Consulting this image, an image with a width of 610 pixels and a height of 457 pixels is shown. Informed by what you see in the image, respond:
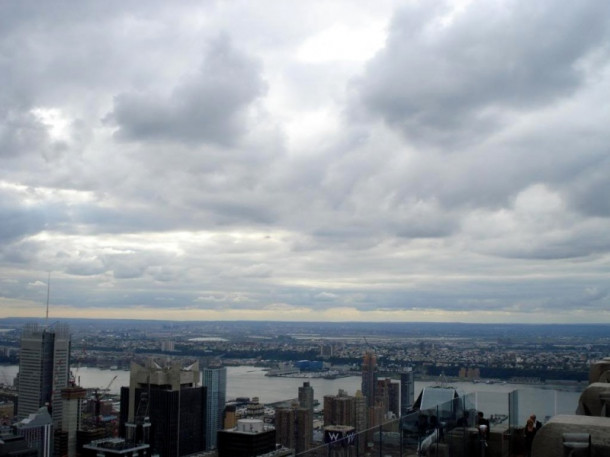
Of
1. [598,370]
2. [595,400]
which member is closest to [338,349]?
[598,370]

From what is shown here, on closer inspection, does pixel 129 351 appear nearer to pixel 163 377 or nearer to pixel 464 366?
pixel 163 377

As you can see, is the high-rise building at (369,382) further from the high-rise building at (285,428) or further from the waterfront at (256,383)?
the high-rise building at (285,428)

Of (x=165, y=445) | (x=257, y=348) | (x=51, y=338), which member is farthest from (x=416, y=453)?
(x=257, y=348)

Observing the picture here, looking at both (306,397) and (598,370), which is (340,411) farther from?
(598,370)

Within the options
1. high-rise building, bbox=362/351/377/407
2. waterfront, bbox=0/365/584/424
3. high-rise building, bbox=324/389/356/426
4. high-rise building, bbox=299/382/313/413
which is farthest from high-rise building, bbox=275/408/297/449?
waterfront, bbox=0/365/584/424

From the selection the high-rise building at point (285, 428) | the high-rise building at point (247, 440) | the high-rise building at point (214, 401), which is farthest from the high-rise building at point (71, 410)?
the high-rise building at point (285, 428)

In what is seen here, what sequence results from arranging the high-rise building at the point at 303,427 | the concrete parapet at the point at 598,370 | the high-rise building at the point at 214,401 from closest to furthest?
the concrete parapet at the point at 598,370 → the high-rise building at the point at 303,427 → the high-rise building at the point at 214,401
